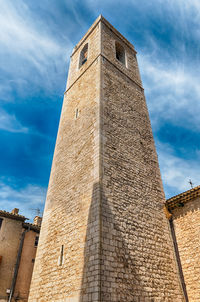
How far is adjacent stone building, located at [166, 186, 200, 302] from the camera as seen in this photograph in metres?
6.73

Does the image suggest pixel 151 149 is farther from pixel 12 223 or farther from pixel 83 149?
pixel 12 223

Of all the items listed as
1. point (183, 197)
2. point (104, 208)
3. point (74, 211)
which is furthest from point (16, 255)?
point (183, 197)

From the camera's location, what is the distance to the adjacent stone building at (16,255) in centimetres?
1121

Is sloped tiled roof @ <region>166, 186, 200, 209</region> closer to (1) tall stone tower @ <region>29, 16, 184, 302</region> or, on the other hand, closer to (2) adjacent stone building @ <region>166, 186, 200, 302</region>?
(2) adjacent stone building @ <region>166, 186, 200, 302</region>

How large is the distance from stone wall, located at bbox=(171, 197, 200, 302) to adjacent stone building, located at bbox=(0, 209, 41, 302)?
8663mm

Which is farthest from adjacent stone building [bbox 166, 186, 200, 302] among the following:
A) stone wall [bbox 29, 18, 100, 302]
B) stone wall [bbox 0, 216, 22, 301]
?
stone wall [bbox 0, 216, 22, 301]

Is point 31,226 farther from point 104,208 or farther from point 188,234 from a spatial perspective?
point 188,234

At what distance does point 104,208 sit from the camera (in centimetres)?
612

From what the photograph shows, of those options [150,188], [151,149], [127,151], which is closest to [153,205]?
[150,188]

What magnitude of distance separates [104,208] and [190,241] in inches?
129

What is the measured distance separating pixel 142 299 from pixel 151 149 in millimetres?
5888

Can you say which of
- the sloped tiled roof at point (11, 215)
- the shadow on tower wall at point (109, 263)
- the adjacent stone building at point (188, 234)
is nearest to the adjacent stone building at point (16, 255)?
the sloped tiled roof at point (11, 215)

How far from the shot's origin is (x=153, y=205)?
26.2 ft

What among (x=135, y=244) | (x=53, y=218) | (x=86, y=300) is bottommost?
(x=86, y=300)
